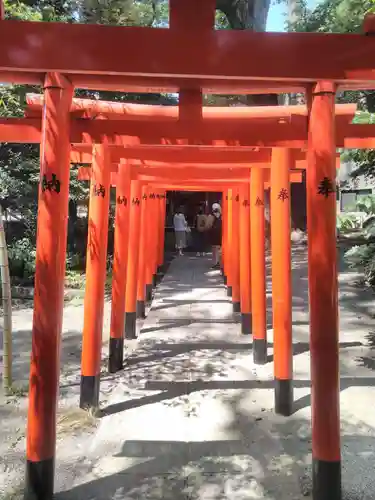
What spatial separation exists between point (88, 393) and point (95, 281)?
3.63 ft

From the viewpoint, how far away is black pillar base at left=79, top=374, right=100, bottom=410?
180 inches

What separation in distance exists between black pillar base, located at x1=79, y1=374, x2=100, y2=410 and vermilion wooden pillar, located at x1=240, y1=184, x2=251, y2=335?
10.9ft

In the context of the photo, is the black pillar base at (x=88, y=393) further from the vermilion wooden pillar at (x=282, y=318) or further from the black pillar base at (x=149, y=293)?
the black pillar base at (x=149, y=293)

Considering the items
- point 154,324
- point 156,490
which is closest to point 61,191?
point 156,490

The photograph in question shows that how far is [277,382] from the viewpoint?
462 cm

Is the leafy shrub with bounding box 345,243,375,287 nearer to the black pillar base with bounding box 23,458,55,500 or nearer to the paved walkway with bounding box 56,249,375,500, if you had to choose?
the paved walkway with bounding box 56,249,375,500

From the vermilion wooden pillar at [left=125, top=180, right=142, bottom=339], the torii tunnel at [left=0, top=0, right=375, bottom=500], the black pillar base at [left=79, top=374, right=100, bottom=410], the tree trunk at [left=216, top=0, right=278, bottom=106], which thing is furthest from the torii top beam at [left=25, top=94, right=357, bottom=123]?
the tree trunk at [left=216, top=0, right=278, bottom=106]

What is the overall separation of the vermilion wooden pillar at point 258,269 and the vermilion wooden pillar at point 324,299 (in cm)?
266

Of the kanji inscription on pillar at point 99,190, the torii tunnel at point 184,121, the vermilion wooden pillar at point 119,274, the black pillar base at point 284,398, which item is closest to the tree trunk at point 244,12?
the vermilion wooden pillar at point 119,274

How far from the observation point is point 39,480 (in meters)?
3.03

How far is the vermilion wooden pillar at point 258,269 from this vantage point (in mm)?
5750

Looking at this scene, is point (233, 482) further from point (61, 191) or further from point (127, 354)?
point (127, 354)

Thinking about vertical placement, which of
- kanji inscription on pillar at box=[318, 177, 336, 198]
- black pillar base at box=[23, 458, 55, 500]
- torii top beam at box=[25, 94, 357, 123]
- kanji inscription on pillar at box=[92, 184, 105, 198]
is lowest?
black pillar base at box=[23, 458, 55, 500]

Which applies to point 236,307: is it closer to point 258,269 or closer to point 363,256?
point 363,256
